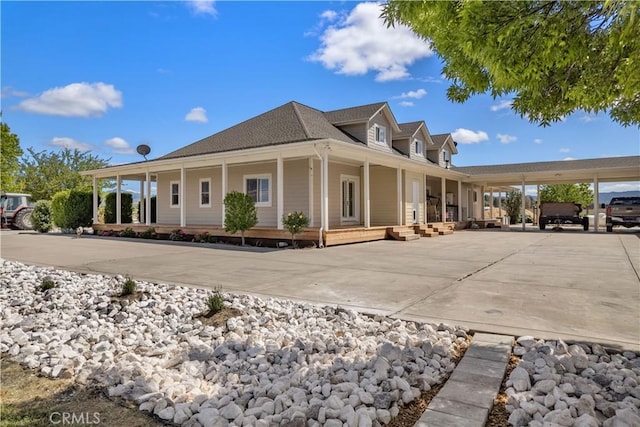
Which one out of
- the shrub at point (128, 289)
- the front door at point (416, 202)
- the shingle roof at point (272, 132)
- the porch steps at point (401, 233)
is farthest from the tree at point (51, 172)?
the shrub at point (128, 289)

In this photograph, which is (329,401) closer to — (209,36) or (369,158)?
(209,36)

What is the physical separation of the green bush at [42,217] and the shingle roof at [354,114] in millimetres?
15996

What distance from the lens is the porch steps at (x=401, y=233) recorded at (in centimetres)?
1487

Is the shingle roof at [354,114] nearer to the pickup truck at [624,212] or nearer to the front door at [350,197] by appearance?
the front door at [350,197]

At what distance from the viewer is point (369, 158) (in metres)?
14.1

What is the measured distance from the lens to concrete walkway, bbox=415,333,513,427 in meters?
2.16

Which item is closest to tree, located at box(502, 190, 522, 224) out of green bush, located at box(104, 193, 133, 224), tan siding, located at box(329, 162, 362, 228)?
tan siding, located at box(329, 162, 362, 228)

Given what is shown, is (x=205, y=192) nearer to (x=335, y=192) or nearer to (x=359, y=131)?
(x=335, y=192)

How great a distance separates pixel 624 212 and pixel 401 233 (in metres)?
13.0

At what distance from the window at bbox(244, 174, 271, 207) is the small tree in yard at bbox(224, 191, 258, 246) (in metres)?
2.31

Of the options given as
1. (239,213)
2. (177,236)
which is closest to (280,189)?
(239,213)

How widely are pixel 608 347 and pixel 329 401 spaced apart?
262 centimetres

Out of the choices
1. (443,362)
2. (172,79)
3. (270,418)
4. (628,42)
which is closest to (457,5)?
(628,42)

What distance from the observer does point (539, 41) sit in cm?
275
